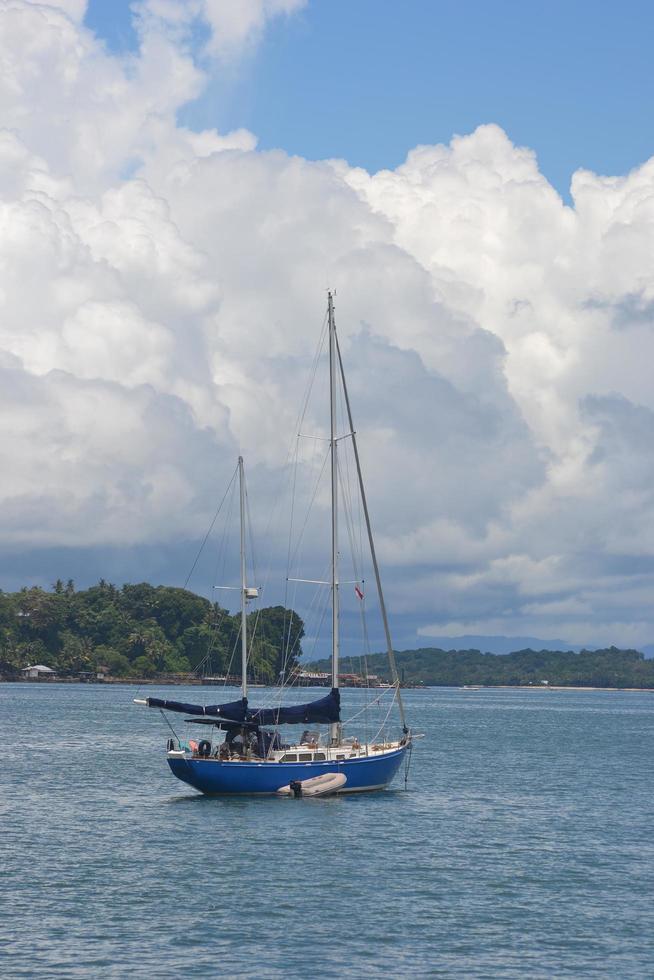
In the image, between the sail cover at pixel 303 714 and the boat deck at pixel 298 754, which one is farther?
the sail cover at pixel 303 714

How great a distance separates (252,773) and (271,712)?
3.33 meters

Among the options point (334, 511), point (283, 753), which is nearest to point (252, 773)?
point (283, 753)

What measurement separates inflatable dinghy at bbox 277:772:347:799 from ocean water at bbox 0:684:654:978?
87 centimetres

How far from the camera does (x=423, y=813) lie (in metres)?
64.1

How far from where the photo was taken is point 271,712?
66250 mm

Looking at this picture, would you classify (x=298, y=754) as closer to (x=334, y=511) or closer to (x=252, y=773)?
(x=252, y=773)

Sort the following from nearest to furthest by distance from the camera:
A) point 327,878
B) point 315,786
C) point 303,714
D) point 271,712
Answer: point 327,878 < point 315,786 < point 271,712 < point 303,714

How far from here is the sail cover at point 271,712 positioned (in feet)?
217

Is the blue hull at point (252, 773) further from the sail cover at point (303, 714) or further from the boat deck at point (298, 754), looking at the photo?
the sail cover at point (303, 714)

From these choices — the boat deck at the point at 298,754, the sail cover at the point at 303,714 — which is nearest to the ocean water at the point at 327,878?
the boat deck at the point at 298,754

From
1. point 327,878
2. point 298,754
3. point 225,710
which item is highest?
point 225,710

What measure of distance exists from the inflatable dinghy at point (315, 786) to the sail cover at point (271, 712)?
2.76 meters

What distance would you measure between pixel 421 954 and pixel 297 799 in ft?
93.3

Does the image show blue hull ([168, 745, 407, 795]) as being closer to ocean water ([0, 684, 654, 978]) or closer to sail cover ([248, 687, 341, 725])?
ocean water ([0, 684, 654, 978])
